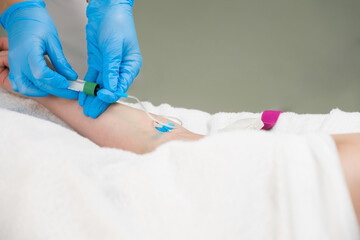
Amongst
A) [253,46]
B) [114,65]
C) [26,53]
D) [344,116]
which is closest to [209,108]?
[253,46]

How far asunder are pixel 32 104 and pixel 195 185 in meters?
0.69

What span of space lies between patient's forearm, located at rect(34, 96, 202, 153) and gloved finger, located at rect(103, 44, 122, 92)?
0.11 metres

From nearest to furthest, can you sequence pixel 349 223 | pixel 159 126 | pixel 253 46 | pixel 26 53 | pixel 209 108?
1. pixel 349 223
2. pixel 26 53
3. pixel 159 126
4. pixel 253 46
5. pixel 209 108

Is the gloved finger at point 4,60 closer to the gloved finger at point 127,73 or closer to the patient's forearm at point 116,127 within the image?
the patient's forearm at point 116,127

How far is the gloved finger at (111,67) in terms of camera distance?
91 cm

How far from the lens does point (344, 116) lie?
1.06 m

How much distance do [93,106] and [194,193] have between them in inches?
20.0

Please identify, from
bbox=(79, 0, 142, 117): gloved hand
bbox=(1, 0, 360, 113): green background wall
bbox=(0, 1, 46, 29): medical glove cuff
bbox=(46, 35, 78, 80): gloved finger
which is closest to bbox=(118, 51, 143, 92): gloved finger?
bbox=(79, 0, 142, 117): gloved hand

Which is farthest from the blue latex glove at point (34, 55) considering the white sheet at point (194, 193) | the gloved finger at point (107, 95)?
the white sheet at point (194, 193)

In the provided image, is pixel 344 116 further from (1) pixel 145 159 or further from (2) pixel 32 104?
(2) pixel 32 104

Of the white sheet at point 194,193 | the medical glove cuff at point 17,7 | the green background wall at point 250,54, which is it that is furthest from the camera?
the green background wall at point 250,54

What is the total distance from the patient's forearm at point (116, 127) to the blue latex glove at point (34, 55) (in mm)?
55

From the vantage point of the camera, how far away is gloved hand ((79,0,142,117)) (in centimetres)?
92

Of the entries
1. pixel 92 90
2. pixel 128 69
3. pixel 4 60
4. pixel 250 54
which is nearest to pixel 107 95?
pixel 92 90
